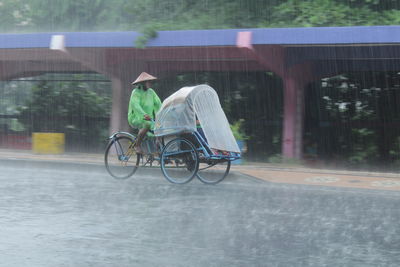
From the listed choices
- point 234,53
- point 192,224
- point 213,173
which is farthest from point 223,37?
point 192,224

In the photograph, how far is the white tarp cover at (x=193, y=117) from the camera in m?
10.3

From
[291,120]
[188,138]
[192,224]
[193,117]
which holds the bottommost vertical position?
[192,224]

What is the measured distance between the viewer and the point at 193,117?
10234 millimetres

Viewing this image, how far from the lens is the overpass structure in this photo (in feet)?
45.8

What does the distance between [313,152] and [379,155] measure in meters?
1.97

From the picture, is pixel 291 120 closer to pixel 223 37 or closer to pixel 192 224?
pixel 223 37

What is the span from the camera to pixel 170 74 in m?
19.4

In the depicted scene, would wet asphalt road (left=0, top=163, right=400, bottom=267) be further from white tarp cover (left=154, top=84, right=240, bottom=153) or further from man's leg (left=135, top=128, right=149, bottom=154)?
white tarp cover (left=154, top=84, right=240, bottom=153)

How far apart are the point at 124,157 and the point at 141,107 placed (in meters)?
1.00

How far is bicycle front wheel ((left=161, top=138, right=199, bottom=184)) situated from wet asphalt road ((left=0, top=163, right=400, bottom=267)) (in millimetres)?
282

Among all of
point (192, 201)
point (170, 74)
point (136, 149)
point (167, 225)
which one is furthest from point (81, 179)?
point (170, 74)

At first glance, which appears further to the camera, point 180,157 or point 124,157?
point 124,157

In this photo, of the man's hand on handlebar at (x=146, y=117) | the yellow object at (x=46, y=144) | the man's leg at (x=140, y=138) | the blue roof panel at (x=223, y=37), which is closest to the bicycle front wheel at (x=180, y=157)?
the man's leg at (x=140, y=138)

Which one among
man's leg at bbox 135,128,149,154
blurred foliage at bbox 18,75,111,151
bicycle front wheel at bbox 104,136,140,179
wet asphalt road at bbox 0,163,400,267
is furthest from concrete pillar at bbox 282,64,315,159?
blurred foliage at bbox 18,75,111,151
